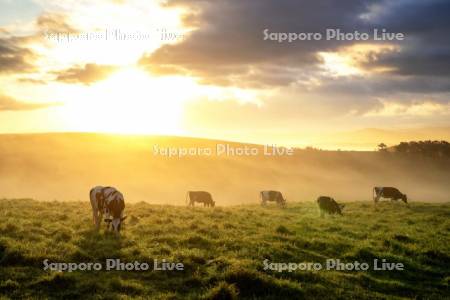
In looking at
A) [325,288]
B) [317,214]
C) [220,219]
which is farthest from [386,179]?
[325,288]

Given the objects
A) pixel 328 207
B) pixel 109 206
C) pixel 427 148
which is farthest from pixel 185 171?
pixel 109 206

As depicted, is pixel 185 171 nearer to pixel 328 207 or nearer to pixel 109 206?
pixel 328 207

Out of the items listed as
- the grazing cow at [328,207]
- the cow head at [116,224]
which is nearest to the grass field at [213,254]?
the cow head at [116,224]

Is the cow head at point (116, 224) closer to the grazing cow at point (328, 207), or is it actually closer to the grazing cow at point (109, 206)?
the grazing cow at point (109, 206)

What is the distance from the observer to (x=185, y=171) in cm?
12481

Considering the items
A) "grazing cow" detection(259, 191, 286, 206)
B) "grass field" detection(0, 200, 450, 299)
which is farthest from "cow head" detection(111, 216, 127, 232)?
"grazing cow" detection(259, 191, 286, 206)

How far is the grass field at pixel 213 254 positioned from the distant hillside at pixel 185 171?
73.9m

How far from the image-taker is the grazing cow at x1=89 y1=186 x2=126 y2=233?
2026 centimetres

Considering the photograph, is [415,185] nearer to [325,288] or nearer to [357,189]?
[357,189]

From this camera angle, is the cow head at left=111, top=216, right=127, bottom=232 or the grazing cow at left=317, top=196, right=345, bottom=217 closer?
the cow head at left=111, top=216, right=127, bottom=232

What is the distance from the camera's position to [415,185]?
13062cm

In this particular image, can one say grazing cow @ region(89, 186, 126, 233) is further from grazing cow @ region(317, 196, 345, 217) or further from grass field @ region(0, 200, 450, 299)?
grazing cow @ region(317, 196, 345, 217)

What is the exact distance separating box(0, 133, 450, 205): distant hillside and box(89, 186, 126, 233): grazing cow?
75.1 m

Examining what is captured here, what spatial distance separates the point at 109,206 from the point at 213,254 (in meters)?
5.86
